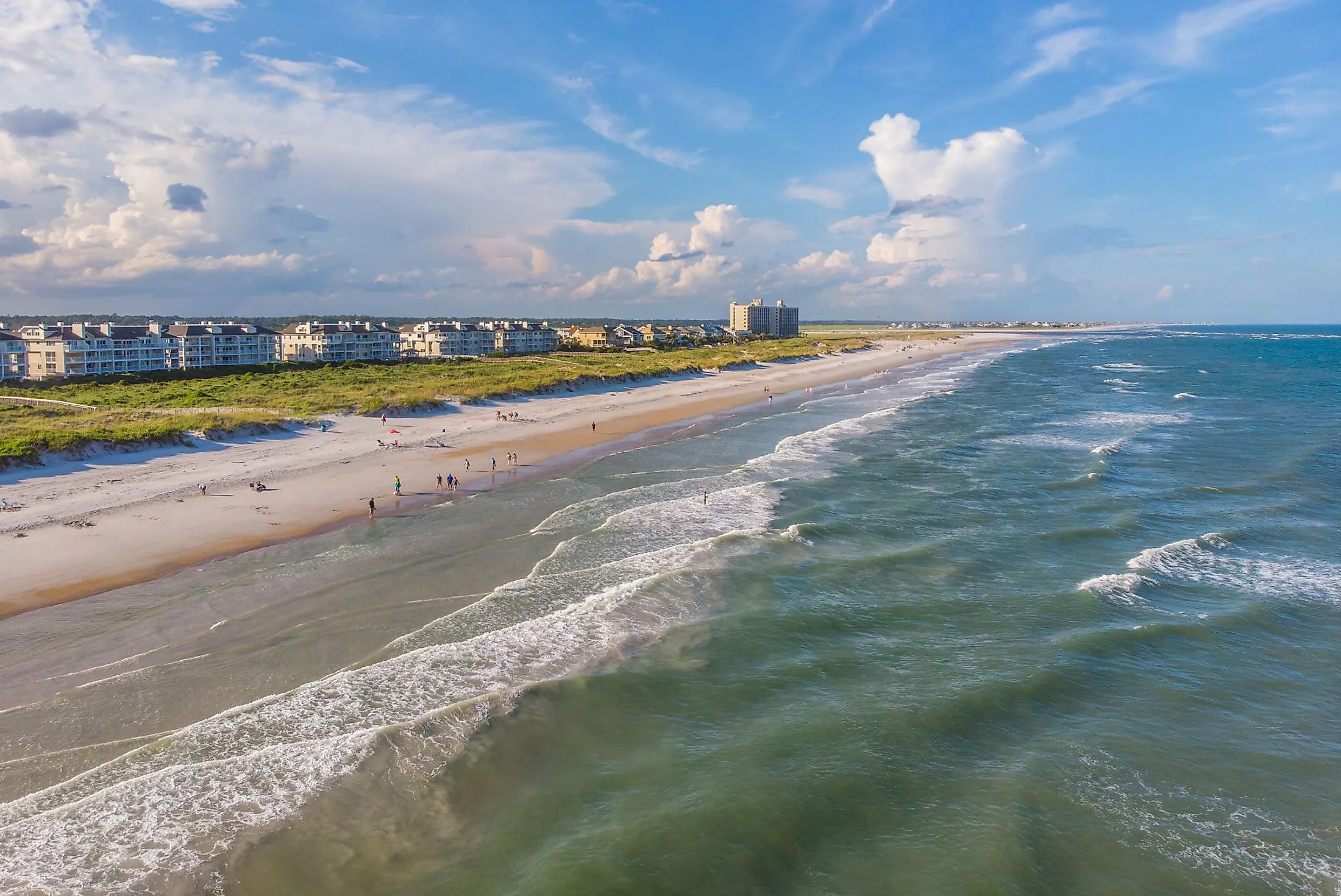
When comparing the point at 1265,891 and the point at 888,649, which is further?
the point at 888,649

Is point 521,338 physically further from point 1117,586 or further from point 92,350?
point 1117,586

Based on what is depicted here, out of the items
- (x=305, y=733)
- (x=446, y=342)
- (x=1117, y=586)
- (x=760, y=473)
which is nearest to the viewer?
(x=305, y=733)

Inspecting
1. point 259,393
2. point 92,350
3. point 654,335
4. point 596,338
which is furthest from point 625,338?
point 259,393

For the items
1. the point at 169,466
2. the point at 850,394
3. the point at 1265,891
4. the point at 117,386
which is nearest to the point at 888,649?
the point at 1265,891

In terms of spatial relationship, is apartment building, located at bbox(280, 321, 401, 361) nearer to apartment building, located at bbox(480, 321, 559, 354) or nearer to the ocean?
apartment building, located at bbox(480, 321, 559, 354)

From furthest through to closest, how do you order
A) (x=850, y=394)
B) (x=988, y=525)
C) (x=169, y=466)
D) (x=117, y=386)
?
(x=850, y=394), (x=117, y=386), (x=169, y=466), (x=988, y=525)

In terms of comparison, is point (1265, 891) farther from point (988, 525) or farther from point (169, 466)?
point (169, 466)
